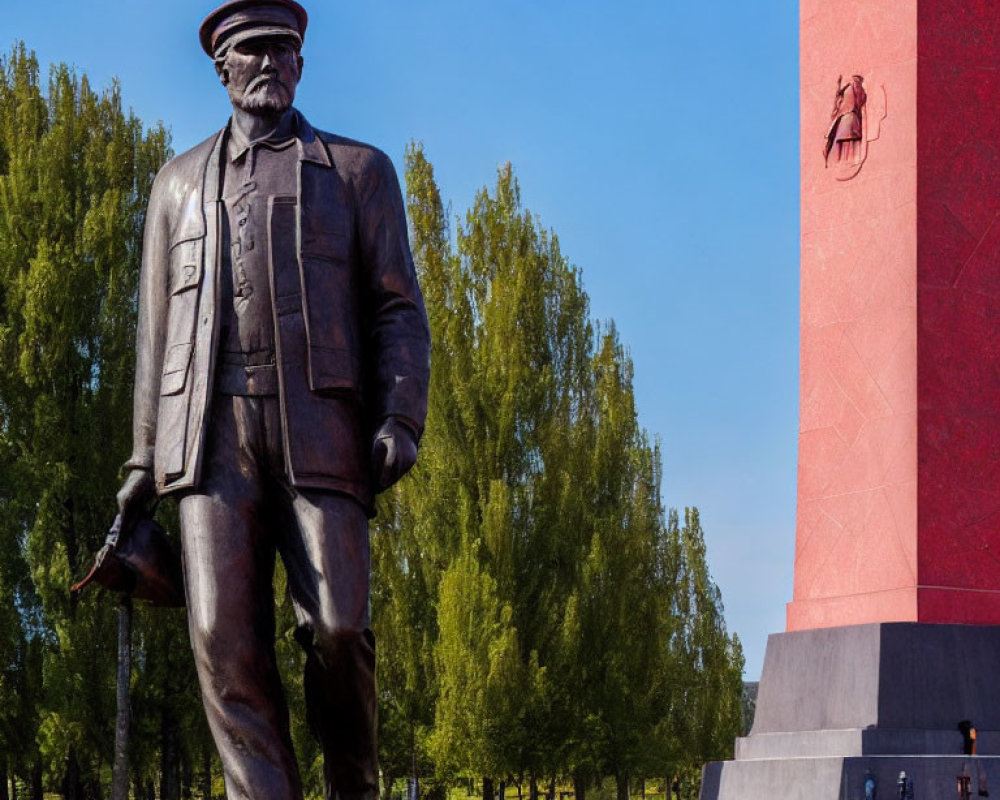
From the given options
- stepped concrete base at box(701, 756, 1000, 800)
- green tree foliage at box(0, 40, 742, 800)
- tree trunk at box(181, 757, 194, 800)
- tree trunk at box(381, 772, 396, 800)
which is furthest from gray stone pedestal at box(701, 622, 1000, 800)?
tree trunk at box(181, 757, 194, 800)

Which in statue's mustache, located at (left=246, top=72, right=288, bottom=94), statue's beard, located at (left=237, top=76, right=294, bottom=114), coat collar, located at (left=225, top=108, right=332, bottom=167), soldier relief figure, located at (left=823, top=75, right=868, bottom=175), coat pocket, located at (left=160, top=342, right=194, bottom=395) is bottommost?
coat pocket, located at (left=160, top=342, right=194, bottom=395)

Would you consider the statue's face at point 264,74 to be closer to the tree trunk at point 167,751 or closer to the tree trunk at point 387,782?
the tree trunk at point 167,751

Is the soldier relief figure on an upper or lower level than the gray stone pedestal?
upper

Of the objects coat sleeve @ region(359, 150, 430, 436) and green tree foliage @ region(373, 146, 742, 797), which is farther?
green tree foliage @ region(373, 146, 742, 797)

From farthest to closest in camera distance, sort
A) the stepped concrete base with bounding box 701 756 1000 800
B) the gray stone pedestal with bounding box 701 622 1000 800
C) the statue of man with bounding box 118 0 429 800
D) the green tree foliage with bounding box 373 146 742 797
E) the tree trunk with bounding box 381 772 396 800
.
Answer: the tree trunk with bounding box 381 772 396 800, the green tree foliage with bounding box 373 146 742 797, the gray stone pedestal with bounding box 701 622 1000 800, the stepped concrete base with bounding box 701 756 1000 800, the statue of man with bounding box 118 0 429 800

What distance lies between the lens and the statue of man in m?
4.22

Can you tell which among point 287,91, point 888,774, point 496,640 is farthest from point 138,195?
point 287,91

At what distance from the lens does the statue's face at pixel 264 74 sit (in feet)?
14.8

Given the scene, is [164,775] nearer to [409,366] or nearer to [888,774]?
[888,774]

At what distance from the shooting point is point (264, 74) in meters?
4.52

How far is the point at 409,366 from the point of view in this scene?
173 inches

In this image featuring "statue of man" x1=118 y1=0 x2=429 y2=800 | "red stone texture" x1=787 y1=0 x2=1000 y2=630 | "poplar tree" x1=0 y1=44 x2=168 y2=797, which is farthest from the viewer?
"poplar tree" x1=0 y1=44 x2=168 y2=797

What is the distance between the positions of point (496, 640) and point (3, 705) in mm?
6274

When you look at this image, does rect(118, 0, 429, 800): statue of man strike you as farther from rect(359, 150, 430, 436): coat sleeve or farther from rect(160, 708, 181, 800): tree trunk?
rect(160, 708, 181, 800): tree trunk
